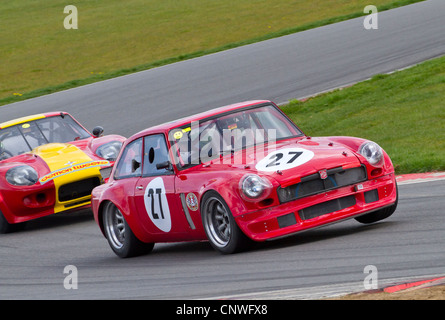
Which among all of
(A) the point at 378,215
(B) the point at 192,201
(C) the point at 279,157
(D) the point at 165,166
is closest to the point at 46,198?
(D) the point at 165,166

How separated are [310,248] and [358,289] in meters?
1.79

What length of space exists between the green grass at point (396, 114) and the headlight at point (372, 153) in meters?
3.38

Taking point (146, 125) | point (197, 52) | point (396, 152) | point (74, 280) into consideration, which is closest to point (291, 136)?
point (74, 280)

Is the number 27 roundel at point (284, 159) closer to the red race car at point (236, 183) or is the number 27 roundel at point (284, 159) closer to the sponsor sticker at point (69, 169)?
the red race car at point (236, 183)

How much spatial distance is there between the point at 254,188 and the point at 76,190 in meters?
4.98

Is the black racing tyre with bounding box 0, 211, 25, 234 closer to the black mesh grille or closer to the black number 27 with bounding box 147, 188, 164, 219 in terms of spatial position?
the black number 27 with bounding box 147, 188, 164, 219

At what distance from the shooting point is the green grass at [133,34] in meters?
26.8

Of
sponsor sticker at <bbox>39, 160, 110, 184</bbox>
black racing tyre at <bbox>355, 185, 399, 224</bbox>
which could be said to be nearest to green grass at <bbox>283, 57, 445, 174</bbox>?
black racing tyre at <bbox>355, 185, 399, 224</bbox>

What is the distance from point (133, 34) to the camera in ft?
112

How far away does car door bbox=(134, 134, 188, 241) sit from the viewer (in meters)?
7.90

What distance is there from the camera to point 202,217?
24.5 ft

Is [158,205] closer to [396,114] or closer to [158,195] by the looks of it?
[158,195]

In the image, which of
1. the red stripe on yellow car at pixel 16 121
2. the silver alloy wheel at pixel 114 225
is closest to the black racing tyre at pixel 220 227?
the silver alloy wheel at pixel 114 225

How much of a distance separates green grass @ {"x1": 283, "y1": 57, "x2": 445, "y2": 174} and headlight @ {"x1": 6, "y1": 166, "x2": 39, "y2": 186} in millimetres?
4750
